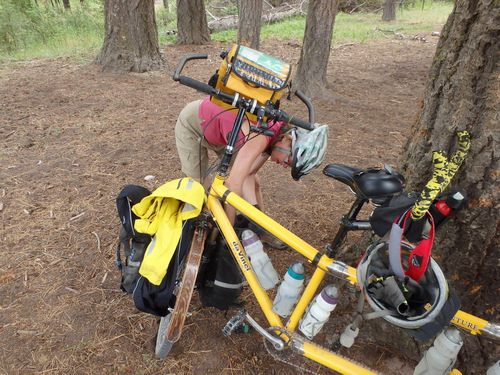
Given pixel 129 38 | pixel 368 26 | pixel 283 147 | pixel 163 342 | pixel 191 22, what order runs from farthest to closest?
pixel 368 26, pixel 191 22, pixel 129 38, pixel 283 147, pixel 163 342

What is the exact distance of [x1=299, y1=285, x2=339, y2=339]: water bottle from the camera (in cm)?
175

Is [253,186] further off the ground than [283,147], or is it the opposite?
[283,147]

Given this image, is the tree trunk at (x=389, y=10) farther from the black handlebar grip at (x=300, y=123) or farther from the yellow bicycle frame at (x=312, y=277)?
the yellow bicycle frame at (x=312, y=277)

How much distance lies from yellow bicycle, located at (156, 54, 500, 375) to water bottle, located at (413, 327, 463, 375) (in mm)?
74

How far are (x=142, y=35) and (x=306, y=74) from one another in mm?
4029

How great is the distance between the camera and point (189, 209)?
2.08 meters

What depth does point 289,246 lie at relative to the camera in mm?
1938

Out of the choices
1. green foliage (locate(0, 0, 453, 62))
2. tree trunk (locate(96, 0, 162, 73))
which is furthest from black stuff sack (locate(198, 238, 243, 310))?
green foliage (locate(0, 0, 453, 62))

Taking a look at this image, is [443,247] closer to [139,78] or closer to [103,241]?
[103,241]

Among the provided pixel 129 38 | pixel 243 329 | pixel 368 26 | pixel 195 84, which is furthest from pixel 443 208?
pixel 368 26

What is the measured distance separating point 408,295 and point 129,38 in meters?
8.00

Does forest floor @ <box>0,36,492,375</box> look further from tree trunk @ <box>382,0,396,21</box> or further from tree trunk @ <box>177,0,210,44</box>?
tree trunk @ <box>382,0,396,21</box>

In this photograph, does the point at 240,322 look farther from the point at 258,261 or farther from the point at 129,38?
the point at 129,38

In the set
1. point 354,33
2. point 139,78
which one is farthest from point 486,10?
point 354,33
